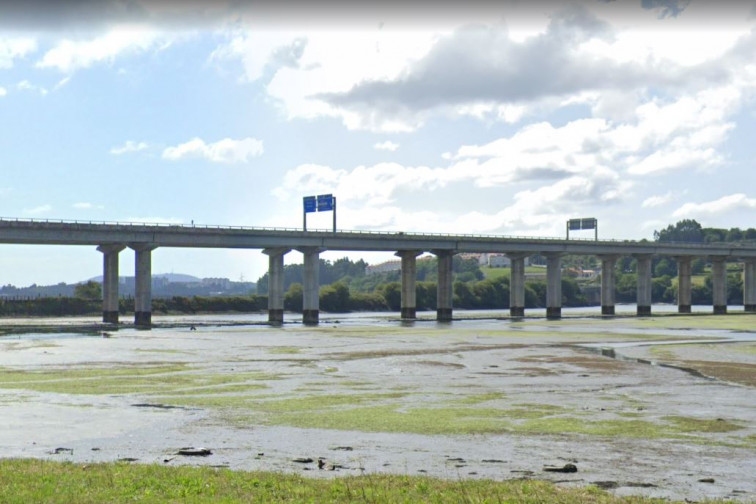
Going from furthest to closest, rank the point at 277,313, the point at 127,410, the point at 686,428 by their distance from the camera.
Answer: the point at 277,313, the point at 127,410, the point at 686,428

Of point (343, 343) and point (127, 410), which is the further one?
point (343, 343)

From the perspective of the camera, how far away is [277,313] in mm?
135750

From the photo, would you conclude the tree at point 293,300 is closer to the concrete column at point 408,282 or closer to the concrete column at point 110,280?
the concrete column at point 408,282

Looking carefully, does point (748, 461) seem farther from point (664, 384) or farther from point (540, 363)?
point (540, 363)

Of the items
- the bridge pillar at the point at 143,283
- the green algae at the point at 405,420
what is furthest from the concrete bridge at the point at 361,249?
the green algae at the point at 405,420

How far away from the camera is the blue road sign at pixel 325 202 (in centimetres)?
14788

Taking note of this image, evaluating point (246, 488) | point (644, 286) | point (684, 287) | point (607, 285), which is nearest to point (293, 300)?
point (607, 285)

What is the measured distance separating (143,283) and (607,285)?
9608 centimetres

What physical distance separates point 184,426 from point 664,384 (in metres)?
23.8

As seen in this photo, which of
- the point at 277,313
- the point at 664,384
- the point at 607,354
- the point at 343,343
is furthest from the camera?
the point at 277,313

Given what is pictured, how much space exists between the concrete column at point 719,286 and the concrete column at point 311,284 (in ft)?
297

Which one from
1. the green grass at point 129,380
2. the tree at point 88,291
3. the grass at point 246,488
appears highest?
the tree at point 88,291

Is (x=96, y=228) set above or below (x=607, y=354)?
above

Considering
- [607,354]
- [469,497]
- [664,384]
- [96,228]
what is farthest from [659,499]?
[96,228]
